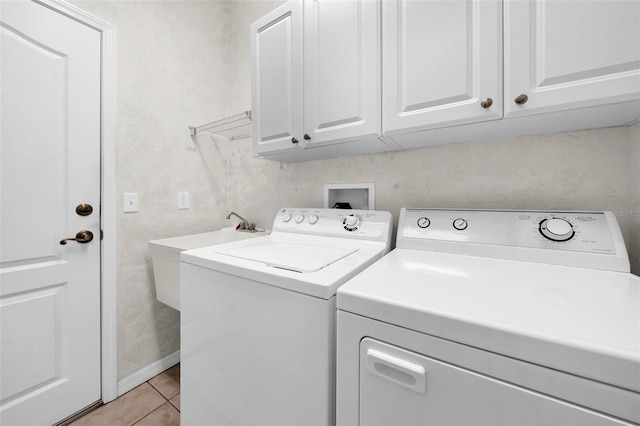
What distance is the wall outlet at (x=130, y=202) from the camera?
4.83 feet

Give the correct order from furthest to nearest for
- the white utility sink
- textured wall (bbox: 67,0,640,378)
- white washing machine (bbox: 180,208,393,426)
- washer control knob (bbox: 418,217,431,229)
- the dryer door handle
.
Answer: the white utility sink
washer control knob (bbox: 418,217,431,229)
textured wall (bbox: 67,0,640,378)
white washing machine (bbox: 180,208,393,426)
the dryer door handle

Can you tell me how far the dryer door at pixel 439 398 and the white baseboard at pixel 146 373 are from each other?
5.43ft

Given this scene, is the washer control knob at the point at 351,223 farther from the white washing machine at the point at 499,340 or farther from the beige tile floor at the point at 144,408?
the beige tile floor at the point at 144,408

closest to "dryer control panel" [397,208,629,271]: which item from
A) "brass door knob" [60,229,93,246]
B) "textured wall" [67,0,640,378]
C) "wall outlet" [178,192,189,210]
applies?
"textured wall" [67,0,640,378]

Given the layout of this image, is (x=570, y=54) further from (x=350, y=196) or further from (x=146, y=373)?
(x=146, y=373)

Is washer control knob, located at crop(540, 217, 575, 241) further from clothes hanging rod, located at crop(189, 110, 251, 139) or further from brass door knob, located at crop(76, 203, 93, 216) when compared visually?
brass door knob, located at crop(76, 203, 93, 216)

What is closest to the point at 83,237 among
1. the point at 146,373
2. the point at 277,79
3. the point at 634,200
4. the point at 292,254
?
the point at 146,373

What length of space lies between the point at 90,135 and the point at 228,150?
34.6 inches

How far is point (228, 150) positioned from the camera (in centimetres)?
207

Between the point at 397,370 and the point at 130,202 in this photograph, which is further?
the point at 130,202

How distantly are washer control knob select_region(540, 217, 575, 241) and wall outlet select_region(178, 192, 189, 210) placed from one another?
1993 millimetres

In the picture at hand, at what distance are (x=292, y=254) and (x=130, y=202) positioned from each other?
3.91 ft

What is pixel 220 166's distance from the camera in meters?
2.01

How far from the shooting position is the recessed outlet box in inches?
54.7
